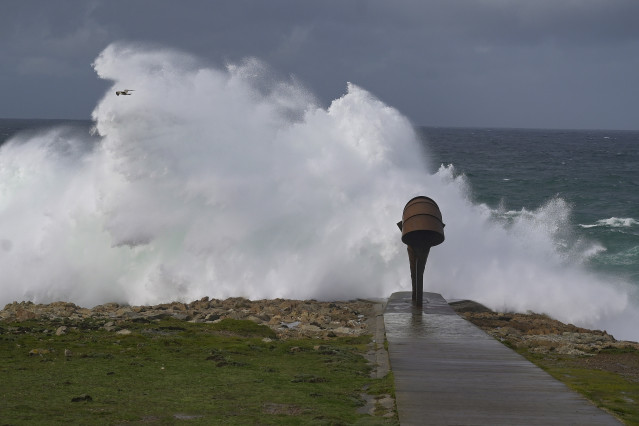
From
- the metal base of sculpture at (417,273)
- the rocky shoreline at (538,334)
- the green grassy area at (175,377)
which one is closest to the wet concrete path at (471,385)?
the green grassy area at (175,377)

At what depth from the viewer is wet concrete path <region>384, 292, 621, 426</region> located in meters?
8.83

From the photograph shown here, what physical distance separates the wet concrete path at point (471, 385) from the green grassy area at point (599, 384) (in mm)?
580

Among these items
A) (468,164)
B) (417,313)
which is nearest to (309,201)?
(417,313)

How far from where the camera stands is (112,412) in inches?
355

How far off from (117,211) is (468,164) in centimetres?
6010

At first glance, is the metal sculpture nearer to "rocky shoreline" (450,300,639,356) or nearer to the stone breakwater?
the stone breakwater

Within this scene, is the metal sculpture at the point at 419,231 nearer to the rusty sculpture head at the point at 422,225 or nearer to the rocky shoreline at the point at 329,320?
the rusty sculpture head at the point at 422,225

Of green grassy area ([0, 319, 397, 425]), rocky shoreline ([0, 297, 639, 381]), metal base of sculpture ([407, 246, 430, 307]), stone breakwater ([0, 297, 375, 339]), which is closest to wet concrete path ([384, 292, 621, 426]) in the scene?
green grassy area ([0, 319, 397, 425])

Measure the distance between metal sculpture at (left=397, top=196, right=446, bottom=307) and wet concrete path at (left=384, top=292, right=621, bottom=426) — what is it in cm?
315

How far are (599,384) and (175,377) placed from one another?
20.8 feet

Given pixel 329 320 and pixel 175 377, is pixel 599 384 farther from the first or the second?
pixel 329 320

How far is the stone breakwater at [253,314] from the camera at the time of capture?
17062 mm

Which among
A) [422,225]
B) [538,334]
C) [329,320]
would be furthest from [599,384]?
[329,320]

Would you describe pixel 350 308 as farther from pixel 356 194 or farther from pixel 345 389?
pixel 345 389
